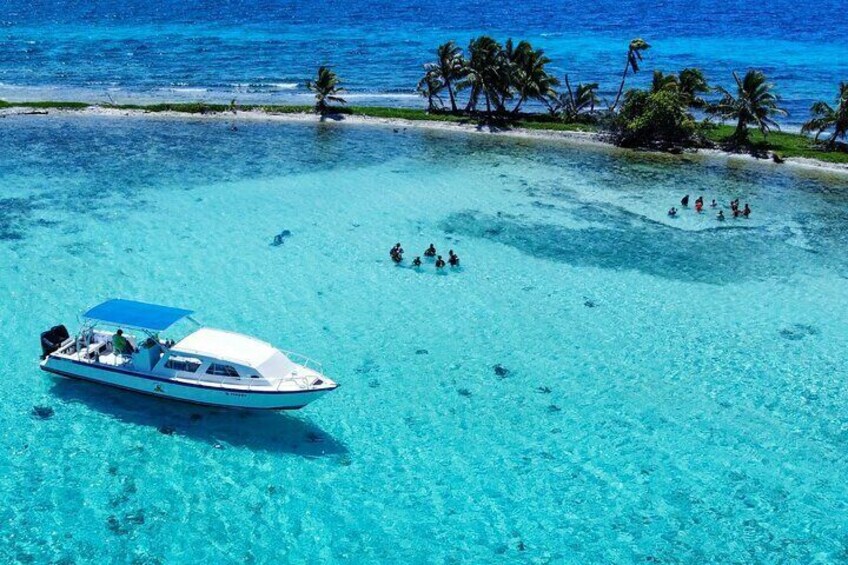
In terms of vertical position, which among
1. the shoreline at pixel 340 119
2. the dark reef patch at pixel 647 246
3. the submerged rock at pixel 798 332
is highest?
the shoreline at pixel 340 119

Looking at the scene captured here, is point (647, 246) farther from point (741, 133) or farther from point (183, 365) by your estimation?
point (741, 133)

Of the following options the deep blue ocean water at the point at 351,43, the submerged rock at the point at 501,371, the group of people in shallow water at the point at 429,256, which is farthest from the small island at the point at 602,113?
the submerged rock at the point at 501,371

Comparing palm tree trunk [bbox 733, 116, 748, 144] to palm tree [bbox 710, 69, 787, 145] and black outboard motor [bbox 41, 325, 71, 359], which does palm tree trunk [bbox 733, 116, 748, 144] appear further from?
black outboard motor [bbox 41, 325, 71, 359]

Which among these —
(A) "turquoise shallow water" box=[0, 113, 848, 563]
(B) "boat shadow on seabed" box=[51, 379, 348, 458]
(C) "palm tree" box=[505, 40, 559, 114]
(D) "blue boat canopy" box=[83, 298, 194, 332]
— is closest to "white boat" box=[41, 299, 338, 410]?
(D) "blue boat canopy" box=[83, 298, 194, 332]

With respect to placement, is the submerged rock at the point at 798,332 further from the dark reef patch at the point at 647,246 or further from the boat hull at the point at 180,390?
the boat hull at the point at 180,390

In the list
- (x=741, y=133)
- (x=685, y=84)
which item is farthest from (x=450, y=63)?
(x=741, y=133)

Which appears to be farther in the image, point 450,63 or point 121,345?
point 450,63
